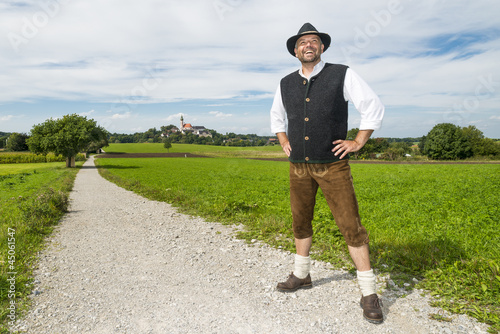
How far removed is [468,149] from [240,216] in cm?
8049

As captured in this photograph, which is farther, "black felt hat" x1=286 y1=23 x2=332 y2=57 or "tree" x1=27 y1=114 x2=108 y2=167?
"tree" x1=27 y1=114 x2=108 y2=167

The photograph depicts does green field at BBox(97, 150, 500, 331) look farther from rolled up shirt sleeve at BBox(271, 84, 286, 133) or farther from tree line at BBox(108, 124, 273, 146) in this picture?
tree line at BBox(108, 124, 273, 146)

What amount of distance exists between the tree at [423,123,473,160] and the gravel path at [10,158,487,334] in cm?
7700

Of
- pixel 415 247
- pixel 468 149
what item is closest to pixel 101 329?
pixel 415 247

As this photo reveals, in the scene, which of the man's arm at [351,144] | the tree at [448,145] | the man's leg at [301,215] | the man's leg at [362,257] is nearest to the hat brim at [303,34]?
the man's arm at [351,144]

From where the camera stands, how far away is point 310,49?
3592 mm

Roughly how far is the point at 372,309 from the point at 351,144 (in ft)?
5.73

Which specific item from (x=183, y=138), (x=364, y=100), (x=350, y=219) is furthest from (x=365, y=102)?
(x=183, y=138)

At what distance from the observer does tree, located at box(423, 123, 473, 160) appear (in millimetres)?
69562

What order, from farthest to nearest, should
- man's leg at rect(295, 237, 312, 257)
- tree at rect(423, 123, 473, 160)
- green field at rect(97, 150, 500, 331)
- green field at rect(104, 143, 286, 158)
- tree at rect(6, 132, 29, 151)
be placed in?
Answer: tree at rect(6, 132, 29, 151)
green field at rect(104, 143, 286, 158)
tree at rect(423, 123, 473, 160)
man's leg at rect(295, 237, 312, 257)
green field at rect(97, 150, 500, 331)

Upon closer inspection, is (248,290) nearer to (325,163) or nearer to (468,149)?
(325,163)

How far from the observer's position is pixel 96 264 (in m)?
5.02

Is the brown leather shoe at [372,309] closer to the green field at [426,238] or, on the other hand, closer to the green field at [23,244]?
the green field at [426,238]

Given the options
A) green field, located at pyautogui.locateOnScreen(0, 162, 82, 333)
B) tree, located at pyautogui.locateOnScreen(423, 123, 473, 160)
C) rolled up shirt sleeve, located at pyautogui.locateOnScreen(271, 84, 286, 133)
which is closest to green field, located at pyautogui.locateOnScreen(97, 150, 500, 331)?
rolled up shirt sleeve, located at pyautogui.locateOnScreen(271, 84, 286, 133)
